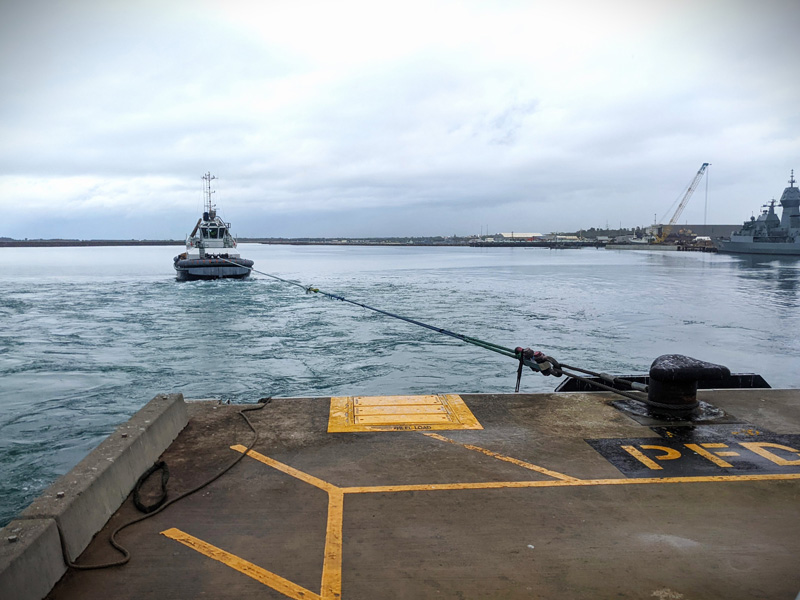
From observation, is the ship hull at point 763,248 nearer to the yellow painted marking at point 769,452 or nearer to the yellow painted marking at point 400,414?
the yellow painted marking at point 769,452

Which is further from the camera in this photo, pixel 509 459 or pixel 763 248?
pixel 763 248

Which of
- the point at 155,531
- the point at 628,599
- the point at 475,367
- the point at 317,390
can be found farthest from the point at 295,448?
the point at 475,367

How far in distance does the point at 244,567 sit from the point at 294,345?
1497 centimetres

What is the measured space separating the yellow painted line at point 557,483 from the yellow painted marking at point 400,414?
4.66 ft

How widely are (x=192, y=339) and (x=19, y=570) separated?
1729cm

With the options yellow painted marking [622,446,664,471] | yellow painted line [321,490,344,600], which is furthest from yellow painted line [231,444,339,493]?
yellow painted marking [622,446,664,471]

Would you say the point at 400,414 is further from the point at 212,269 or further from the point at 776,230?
the point at 776,230

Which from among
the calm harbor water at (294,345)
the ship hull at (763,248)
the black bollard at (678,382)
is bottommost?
the calm harbor water at (294,345)

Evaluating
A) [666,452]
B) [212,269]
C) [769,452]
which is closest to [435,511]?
[666,452]

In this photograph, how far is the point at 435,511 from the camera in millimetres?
4215

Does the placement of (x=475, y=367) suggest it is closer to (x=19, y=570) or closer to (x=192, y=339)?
(x=192, y=339)

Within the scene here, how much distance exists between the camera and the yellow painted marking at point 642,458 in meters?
5.04

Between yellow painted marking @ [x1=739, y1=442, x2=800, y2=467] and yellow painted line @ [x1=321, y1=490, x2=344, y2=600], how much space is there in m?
4.42

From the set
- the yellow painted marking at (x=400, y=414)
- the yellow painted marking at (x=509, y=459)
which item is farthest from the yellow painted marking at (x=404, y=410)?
the yellow painted marking at (x=509, y=459)
